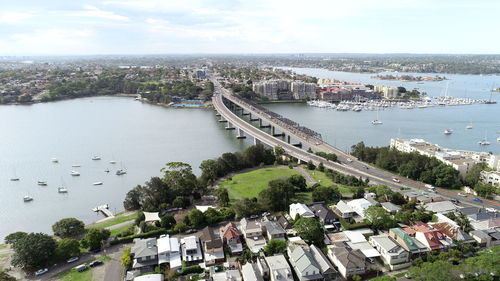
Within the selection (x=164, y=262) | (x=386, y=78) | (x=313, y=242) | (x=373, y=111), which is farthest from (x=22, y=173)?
(x=386, y=78)

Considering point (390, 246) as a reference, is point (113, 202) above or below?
below

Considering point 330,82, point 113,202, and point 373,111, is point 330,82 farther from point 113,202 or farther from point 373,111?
point 113,202

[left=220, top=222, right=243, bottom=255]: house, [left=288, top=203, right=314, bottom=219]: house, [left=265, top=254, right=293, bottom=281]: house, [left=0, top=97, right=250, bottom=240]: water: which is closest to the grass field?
[left=288, top=203, right=314, bottom=219]: house

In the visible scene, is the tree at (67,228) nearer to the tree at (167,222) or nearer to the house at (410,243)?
the tree at (167,222)

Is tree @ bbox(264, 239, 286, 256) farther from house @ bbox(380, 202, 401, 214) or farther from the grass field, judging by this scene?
the grass field

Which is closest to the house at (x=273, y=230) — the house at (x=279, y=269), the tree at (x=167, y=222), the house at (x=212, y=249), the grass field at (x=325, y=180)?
the house at (x=279, y=269)
